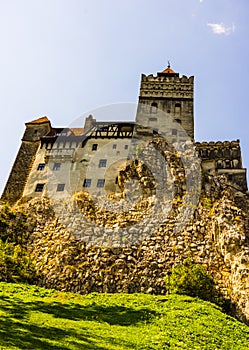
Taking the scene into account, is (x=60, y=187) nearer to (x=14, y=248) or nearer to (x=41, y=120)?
(x=14, y=248)

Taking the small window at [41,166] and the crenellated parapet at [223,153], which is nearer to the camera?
the crenellated parapet at [223,153]

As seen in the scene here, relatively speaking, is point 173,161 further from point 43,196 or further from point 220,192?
point 43,196

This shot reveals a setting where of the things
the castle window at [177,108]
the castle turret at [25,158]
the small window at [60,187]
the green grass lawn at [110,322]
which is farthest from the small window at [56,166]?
the green grass lawn at [110,322]

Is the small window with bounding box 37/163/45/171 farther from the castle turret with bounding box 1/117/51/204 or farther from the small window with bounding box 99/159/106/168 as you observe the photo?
the small window with bounding box 99/159/106/168

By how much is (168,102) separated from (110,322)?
37.4 m

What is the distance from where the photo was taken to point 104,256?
92.7 feet

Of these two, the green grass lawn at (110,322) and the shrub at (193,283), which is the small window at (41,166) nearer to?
the green grass lawn at (110,322)

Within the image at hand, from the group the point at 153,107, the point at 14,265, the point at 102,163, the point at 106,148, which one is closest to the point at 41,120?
the point at 106,148

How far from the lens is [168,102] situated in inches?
1973

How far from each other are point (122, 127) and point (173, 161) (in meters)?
13.9

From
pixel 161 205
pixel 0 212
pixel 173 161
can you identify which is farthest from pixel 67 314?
pixel 173 161

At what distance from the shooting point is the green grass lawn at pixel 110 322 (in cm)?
1372

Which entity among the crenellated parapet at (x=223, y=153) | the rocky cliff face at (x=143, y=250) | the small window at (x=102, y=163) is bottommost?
the rocky cliff face at (x=143, y=250)

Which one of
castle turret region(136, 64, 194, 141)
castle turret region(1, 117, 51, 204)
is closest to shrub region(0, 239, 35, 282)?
castle turret region(1, 117, 51, 204)
